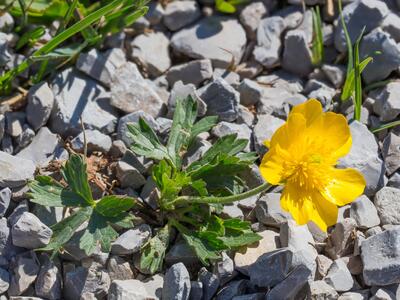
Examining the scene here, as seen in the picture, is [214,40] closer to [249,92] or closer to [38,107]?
[249,92]

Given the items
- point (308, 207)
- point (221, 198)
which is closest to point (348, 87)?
point (308, 207)

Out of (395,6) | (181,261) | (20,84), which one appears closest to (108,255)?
(181,261)

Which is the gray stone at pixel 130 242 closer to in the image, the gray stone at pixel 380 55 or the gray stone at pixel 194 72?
the gray stone at pixel 194 72

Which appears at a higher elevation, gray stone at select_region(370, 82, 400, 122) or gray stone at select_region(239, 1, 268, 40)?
gray stone at select_region(239, 1, 268, 40)

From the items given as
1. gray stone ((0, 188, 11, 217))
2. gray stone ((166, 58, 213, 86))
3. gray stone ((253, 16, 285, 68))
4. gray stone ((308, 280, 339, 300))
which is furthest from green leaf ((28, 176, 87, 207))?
gray stone ((253, 16, 285, 68))

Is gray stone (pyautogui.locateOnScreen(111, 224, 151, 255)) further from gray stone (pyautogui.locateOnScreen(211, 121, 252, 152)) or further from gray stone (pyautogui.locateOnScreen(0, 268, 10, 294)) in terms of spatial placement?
gray stone (pyautogui.locateOnScreen(211, 121, 252, 152))

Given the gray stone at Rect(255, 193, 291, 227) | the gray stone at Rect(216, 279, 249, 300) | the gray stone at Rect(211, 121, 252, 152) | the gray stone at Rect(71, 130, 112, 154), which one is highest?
the gray stone at Rect(71, 130, 112, 154)
